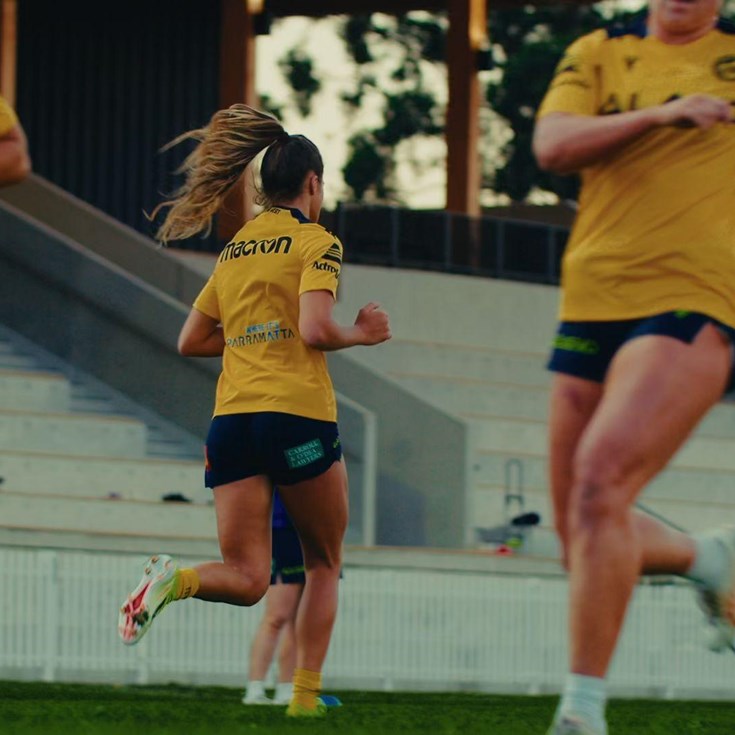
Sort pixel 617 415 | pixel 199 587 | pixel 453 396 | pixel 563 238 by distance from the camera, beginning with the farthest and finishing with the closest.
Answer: pixel 563 238 < pixel 453 396 < pixel 199 587 < pixel 617 415

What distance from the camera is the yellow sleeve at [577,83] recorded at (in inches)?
197

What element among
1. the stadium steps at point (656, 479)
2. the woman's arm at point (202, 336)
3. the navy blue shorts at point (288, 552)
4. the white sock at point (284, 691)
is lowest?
Result: the stadium steps at point (656, 479)

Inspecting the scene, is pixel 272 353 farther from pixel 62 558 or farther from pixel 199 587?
pixel 62 558

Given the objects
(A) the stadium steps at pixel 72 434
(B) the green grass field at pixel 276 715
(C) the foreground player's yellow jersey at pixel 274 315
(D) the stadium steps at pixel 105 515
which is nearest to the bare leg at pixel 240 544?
(C) the foreground player's yellow jersey at pixel 274 315

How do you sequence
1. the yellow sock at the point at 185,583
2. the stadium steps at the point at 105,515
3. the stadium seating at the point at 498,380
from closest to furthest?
the yellow sock at the point at 185,583
the stadium steps at the point at 105,515
the stadium seating at the point at 498,380

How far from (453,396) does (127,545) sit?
9260mm

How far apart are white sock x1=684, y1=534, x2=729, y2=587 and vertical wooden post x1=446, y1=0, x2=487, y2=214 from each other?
→ 23.1m

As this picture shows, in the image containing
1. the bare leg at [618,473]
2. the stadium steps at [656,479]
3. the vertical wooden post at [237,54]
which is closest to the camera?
the bare leg at [618,473]

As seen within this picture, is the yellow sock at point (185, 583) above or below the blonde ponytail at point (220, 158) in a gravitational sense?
below

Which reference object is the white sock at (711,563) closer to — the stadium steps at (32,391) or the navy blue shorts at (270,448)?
the navy blue shorts at (270,448)

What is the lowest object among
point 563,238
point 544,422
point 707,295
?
point 544,422

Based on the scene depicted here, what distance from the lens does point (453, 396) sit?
23.2 m

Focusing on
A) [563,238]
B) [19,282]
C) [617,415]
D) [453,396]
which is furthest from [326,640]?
[563,238]

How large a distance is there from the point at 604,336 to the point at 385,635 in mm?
9727
